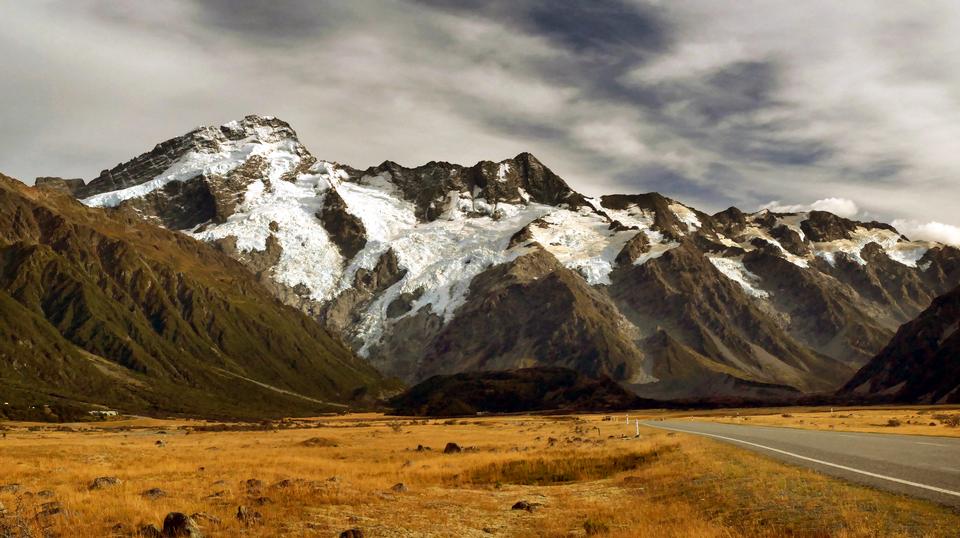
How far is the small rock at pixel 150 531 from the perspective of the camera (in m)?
21.4

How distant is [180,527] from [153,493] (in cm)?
1020

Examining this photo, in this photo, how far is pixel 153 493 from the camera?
3053 cm

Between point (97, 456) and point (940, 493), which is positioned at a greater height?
point (940, 493)

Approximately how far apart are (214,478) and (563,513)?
2016 cm

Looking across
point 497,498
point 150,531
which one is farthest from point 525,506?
point 150,531

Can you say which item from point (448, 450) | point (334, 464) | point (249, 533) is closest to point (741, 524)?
point (249, 533)

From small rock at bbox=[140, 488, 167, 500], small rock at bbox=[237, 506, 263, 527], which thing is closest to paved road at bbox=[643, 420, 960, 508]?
small rock at bbox=[237, 506, 263, 527]

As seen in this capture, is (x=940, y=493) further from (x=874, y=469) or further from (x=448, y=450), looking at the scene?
(x=448, y=450)

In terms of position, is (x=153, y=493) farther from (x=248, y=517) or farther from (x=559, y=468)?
(x=559, y=468)

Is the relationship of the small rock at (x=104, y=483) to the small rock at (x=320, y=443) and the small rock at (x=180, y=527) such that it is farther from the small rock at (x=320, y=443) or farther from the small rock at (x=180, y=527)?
the small rock at (x=320, y=443)

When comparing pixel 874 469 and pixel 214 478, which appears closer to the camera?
pixel 874 469

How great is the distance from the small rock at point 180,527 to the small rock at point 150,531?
0.55ft

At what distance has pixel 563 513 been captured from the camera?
89.5 ft

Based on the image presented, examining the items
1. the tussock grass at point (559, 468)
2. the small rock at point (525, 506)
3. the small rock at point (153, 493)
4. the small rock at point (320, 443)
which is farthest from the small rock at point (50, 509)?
the small rock at point (320, 443)
